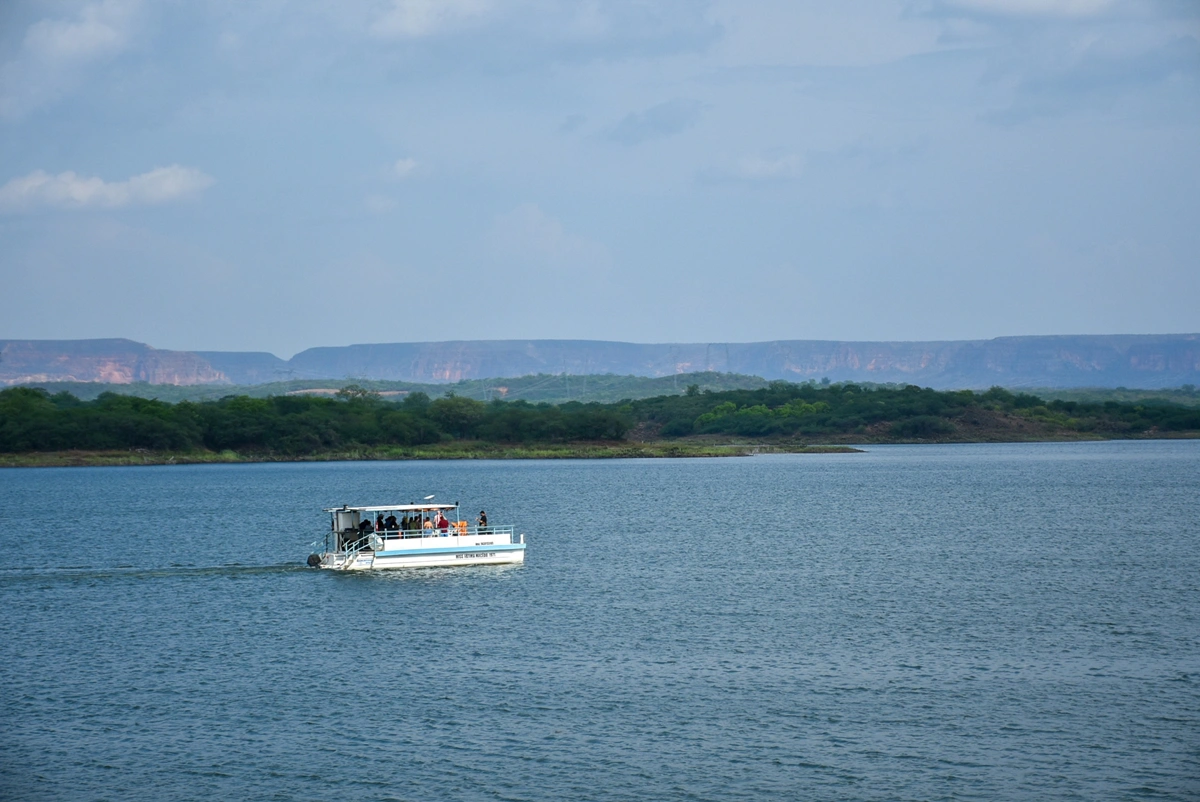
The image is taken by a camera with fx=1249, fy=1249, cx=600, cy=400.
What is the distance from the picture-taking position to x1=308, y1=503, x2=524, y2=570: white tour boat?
57969mm

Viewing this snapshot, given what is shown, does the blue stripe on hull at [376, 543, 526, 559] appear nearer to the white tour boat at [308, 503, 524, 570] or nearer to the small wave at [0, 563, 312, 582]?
the white tour boat at [308, 503, 524, 570]

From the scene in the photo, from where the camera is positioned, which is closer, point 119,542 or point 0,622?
point 0,622

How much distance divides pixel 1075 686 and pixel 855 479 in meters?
96.0

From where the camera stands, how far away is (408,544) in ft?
192

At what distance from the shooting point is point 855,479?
5079 inches

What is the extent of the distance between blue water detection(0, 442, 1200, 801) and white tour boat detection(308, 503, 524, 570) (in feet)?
3.15

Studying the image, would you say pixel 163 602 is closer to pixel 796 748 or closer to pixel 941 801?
pixel 796 748

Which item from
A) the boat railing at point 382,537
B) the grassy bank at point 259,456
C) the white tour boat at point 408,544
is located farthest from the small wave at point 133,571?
the grassy bank at point 259,456

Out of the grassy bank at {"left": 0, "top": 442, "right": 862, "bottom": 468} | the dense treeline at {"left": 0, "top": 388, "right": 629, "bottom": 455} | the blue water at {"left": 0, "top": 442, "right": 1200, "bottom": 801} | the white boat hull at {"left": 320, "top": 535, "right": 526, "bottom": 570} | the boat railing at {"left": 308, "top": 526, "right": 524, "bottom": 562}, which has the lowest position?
the blue water at {"left": 0, "top": 442, "right": 1200, "bottom": 801}

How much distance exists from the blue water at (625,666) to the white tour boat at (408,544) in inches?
37.8

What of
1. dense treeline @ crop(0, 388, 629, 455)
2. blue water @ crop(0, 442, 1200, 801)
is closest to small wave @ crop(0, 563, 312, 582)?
blue water @ crop(0, 442, 1200, 801)

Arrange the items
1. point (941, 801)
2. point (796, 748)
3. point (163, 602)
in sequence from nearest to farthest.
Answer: point (941, 801) < point (796, 748) < point (163, 602)

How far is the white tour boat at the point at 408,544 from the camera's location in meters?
58.0

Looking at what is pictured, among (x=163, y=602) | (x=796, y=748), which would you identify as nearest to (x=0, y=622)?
(x=163, y=602)
